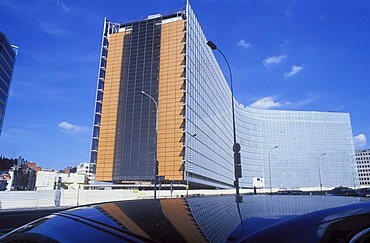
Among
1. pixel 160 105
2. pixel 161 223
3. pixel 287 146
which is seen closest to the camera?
pixel 161 223

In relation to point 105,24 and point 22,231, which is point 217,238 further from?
point 105,24

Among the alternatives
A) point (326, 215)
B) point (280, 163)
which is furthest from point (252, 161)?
point (326, 215)

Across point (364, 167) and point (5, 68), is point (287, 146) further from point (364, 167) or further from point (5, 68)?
point (5, 68)

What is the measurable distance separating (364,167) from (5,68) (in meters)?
156

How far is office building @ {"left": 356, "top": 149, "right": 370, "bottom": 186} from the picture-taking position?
13450cm

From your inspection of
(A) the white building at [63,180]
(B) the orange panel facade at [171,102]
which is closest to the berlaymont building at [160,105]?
(B) the orange panel facade at [171,102]

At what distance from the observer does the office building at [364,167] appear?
134500mm

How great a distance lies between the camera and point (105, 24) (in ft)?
240

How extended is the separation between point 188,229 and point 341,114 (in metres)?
132

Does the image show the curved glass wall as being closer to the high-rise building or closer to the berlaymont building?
the berlaymont building

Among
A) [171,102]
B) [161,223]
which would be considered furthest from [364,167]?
[161,223]

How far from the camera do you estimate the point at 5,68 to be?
88.2 m

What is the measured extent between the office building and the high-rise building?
152 m

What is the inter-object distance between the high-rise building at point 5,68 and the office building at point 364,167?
152 m
